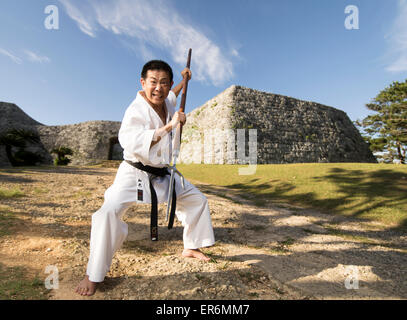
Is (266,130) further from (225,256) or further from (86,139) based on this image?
(86,139)

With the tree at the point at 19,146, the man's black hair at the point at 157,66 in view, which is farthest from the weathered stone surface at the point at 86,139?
the man's black hair at the point at 157,66

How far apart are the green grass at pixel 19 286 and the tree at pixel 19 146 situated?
1448 centimetres

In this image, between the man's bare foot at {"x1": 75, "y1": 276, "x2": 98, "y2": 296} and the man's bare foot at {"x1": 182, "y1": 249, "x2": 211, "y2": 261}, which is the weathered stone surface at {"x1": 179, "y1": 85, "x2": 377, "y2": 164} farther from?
the man's bare foot at {"x1": 75, "y1": 276, "x2": 98, "y2": 296}

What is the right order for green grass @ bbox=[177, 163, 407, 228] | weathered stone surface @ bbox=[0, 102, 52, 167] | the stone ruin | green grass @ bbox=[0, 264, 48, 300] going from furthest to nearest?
1. the stone ruin
2. weathered stone surface @ bbox=[0, 102, 52, 167]
3. green grass @ bbox=[177, 163, 407, 228]
4. green grass @ bbox=[0, 264, 48, 300]

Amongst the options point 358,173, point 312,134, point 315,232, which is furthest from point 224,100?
point 315,232

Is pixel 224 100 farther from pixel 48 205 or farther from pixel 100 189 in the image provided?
pixel 48 205

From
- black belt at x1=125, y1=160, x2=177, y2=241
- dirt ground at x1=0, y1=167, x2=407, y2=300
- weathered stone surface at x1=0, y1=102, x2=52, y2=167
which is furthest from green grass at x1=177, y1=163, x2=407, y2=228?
weathered stone surface at x1=0, y1=102, x2=52, y2=167

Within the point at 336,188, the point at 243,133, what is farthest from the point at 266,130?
the point at 336,188

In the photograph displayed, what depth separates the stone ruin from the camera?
18.5 metres

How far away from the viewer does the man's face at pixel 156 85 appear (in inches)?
104

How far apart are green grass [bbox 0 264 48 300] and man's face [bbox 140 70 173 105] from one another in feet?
7.02

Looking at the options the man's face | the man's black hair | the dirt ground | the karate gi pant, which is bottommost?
the dirt ground

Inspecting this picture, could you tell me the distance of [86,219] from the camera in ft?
13.6
